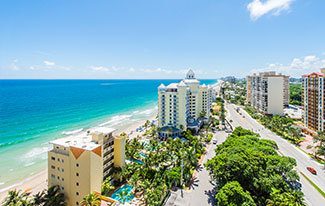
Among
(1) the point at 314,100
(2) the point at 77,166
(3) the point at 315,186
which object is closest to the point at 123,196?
(2) the point at 77,166

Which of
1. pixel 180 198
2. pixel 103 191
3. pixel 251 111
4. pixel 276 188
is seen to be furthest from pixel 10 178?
pixel 251 111

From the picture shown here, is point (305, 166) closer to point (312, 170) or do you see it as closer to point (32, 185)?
point (312, 170)

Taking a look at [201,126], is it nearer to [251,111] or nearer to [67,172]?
[251,111]

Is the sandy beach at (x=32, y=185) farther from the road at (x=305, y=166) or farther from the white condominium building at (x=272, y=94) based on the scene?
the white condominium building at (x=272, y=94)

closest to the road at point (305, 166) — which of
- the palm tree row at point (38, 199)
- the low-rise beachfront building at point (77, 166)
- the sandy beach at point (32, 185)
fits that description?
the low-rise beachfront building at point (77, 166)

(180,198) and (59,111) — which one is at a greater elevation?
(59,111)

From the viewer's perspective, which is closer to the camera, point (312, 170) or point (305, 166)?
point (312, 170)

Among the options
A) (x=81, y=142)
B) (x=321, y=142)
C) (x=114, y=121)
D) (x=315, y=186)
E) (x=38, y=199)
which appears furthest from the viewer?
(x=114, y=121)
